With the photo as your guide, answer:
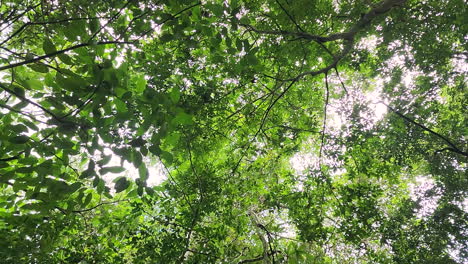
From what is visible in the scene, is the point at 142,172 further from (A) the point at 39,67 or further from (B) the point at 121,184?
(A) the point at 39,67

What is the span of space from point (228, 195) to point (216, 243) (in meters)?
0.75

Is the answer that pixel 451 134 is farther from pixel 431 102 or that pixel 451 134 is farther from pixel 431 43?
pixel 431 43

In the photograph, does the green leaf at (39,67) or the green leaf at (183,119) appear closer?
the green leaf at (183,119)

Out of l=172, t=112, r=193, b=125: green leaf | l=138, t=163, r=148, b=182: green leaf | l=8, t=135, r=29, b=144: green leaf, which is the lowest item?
l=138, t=163, r=148, b=182: green leaf

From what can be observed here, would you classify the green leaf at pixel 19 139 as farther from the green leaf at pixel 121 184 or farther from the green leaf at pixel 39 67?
the green leaf at pixel 121 184

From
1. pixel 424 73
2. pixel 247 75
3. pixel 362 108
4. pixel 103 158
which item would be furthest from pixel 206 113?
pixel 424 73

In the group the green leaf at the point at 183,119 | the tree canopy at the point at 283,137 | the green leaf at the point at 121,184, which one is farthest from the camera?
the tree canopy at the point at 283,137

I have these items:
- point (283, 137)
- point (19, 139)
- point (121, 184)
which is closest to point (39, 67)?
point (19, 139)

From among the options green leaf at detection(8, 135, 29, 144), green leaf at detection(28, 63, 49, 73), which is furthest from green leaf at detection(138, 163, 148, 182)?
green leaf at detection(28, 63, 49, 73)

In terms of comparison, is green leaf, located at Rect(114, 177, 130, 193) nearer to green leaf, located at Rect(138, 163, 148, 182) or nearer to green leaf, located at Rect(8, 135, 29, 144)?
green leaf, located at Rect(138, 163, 148, 182)

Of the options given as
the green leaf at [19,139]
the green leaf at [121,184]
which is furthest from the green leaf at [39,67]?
the green leaf at [121,184]

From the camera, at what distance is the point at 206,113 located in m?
4.45

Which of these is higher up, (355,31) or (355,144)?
(355,31)

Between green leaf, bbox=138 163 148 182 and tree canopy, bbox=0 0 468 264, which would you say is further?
tree canopy, bbox=0 0 468 264
